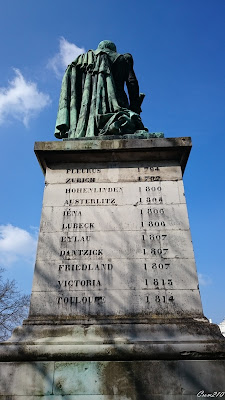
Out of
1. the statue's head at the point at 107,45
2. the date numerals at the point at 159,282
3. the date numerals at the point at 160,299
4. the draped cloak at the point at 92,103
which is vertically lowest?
the date numerals at the point at 160,299

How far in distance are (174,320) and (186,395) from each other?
91cm

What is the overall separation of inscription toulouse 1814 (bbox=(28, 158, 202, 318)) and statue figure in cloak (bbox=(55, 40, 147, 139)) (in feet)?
4.78

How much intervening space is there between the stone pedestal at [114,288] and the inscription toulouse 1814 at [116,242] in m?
0.02

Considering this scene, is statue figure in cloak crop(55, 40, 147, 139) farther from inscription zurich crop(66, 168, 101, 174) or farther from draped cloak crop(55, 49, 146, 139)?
inscription zurich crop(66, 168, 101, 174)

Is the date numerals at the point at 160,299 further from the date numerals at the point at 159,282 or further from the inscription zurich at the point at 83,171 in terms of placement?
the inscription zurich at the point at 83,171

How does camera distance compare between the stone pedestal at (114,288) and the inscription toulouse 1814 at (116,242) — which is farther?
the inscription toulouse 1814 at (116,242)

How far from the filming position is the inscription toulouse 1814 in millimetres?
4691

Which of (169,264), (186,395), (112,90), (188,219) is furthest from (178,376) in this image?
(112,90)

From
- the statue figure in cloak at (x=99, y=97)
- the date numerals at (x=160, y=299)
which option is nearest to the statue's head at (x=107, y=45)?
the statue figure in cloak at (x=99, y=97)

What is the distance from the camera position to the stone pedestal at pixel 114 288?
12.9ft

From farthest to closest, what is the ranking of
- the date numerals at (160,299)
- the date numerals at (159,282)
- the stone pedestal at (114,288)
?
the date numerals at (159,282), the date numerals at (160,299), the stone pedestal at (114,288)

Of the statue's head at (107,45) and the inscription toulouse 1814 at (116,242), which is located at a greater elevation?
the statue's head at (107,45)

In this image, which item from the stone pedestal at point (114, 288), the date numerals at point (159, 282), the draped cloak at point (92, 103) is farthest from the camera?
the draped cloak at point (92, 103)

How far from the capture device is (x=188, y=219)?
213 inches
